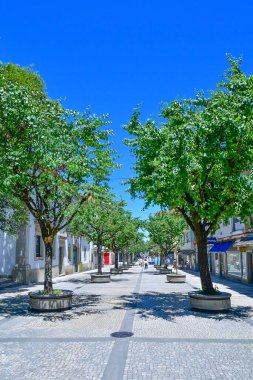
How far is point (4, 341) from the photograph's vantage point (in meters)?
8.73

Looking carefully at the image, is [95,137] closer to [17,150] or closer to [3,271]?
[17,150]

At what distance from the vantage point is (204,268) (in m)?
13.3

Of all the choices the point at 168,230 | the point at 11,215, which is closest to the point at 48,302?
the point at 11,215

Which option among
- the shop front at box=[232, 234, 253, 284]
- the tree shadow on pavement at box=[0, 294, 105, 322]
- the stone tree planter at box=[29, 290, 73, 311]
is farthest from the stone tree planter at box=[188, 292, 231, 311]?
the shop front at box=[232, 234, 253, 284]

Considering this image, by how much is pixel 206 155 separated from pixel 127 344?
651cm

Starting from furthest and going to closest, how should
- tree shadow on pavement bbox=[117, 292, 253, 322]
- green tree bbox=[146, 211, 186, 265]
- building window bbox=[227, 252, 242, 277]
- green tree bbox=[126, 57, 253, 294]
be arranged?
green tree bbox=[146, 211, 186, 265] → building window bbox=[227, 252, 242, 277] → tree shadow on pavement bbox=[117, 292, 253, 322] → green tree bbox=[126, 57, 253, 294]

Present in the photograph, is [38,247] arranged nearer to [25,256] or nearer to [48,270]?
[25,256]

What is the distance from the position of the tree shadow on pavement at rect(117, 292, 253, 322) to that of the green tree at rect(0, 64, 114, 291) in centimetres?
383

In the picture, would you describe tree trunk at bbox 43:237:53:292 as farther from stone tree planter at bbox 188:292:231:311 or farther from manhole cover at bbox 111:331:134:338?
stone tree planter at bbox 188:292:231:311

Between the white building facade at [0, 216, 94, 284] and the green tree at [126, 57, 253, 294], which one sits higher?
the green tree at [126, 57, 253, 294]

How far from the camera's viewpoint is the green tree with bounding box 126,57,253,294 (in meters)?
11.2

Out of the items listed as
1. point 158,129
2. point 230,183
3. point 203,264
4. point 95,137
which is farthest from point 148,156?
point 203,264

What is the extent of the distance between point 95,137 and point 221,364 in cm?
957

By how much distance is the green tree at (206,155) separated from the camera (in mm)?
11219
